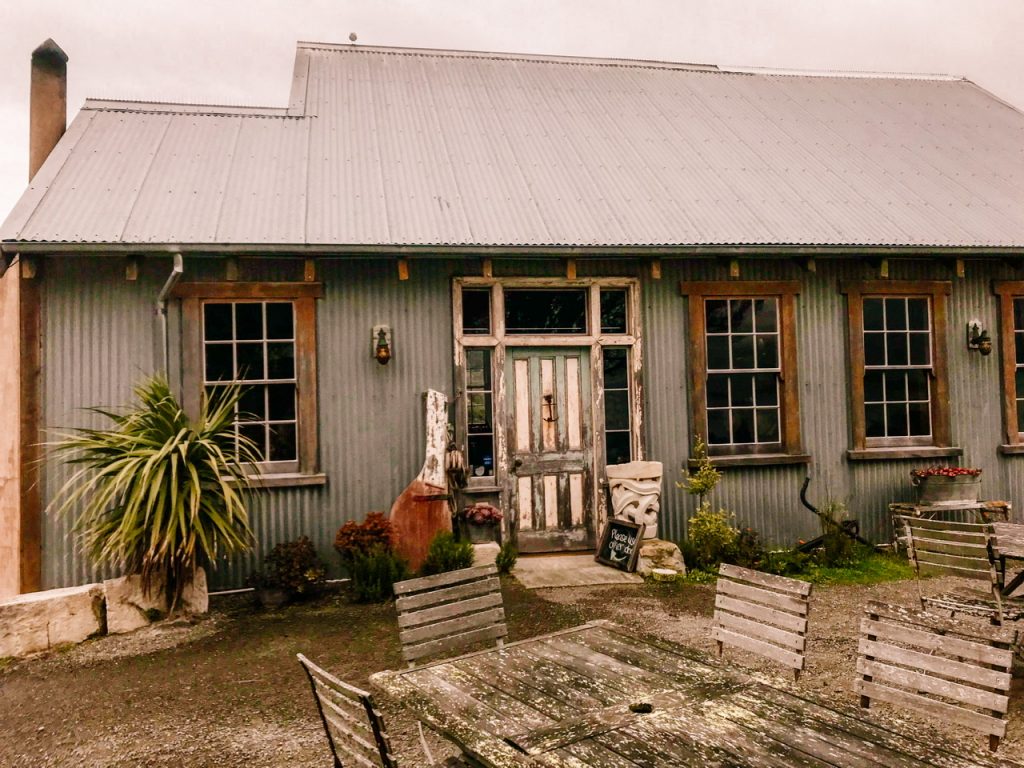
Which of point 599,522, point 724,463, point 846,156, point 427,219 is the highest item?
point 846,156

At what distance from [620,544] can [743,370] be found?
237cm

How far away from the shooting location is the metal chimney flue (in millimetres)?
8578

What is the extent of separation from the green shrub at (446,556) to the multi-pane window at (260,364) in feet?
5.59

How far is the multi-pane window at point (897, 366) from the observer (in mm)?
8898

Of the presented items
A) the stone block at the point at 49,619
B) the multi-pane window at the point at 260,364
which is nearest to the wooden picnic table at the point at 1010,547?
the multi-pane window at the point at 260,364

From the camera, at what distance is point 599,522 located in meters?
8.25

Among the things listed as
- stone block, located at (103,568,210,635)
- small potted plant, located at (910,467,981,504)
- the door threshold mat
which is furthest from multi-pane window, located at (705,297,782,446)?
stone block, located at (103,568,210,635)

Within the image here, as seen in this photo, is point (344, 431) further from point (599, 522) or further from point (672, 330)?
point (672, 330)

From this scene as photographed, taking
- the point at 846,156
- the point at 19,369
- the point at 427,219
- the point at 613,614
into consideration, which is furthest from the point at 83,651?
the point at 846,156

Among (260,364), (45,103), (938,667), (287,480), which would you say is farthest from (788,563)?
(45,103)

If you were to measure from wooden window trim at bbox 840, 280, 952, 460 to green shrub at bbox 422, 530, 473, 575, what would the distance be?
14.6 ft

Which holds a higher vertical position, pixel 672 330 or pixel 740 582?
pixel 672 330

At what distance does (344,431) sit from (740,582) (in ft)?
14.9

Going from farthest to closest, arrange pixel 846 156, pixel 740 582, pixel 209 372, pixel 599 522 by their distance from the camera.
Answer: pixel 846 156 → pixel 599 522 → pixel 209 372 → pixel 740 582
